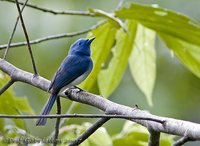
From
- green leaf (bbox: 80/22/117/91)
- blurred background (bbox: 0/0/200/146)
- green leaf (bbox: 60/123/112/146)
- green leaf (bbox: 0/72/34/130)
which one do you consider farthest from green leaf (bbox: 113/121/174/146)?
blurred background (bbox: 0/0/200/146)

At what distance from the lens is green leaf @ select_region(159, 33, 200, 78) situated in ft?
6.49

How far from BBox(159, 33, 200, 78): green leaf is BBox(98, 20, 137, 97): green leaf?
0.16 metres

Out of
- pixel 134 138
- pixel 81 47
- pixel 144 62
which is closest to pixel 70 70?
pixel 81 47

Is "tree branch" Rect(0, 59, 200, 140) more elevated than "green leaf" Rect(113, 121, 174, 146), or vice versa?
"tree branch" Rect(0, 59, 200, 140)

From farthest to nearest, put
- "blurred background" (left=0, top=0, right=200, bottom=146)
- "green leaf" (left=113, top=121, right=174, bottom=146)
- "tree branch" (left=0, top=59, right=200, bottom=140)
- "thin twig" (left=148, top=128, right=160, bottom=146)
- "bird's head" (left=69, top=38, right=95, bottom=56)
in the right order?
1. "blurred background" (left=0, top=0, right=200, bottom=146)
2. "bird's head" (left=69, top=38, right=95, bottom=56)
3. "green leaf" (left=113, top=121, right=174, bottom=146)
4. "thin twig" (left=148, top=128, right=160, bottom=146)
5. "tree branch" (left=0, top=59, right=200, bottom=140)

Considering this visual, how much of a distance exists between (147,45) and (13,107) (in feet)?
2.04

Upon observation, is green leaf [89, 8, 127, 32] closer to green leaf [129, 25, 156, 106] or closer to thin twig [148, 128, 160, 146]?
green leaf [129, 25, 156, 106]

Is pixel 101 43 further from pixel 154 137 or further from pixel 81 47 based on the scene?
pixel 154 137

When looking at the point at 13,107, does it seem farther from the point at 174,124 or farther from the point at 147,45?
the point at 174,124

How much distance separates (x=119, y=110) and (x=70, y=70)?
908mm

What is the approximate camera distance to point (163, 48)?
190 inches

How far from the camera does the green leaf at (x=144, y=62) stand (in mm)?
2170

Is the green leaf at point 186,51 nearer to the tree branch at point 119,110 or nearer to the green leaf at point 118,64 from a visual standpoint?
the green leaf at point 118,64

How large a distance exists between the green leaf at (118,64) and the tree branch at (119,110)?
0.82ft
